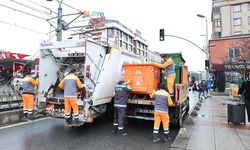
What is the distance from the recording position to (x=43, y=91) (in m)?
7.18

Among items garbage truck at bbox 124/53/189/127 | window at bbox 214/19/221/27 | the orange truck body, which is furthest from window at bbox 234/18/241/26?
the orange truck body

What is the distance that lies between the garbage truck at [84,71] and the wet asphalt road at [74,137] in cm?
54

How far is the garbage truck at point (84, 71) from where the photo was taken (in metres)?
6.31

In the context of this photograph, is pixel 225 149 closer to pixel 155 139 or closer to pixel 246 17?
pixel 155 139

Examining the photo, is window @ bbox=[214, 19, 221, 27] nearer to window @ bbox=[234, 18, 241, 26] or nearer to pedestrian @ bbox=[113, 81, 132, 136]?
window @ bbox=[234, 18, 241, 26]

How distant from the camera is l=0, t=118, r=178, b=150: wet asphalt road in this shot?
5363mm

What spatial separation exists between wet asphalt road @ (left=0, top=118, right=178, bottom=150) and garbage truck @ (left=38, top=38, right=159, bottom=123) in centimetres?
54

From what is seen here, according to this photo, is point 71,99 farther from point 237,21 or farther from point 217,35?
point 237,21

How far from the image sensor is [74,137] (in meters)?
6.14

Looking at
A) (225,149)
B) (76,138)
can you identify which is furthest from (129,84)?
(225,149)

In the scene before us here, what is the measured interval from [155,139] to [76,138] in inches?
82.1

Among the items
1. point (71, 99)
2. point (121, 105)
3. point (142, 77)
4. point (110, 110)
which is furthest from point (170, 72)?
point (71, 99)

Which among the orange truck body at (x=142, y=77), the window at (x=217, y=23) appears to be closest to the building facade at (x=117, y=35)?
the orange truck body at (x=142, y=77)

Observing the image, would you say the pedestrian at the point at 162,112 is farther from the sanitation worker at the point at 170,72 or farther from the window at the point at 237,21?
the window at the point at 237,21
